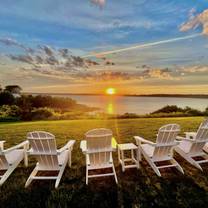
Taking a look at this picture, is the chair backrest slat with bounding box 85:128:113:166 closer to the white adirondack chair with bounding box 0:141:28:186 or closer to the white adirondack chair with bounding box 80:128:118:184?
the white adirondack chair with bounding box 80:128:118:184

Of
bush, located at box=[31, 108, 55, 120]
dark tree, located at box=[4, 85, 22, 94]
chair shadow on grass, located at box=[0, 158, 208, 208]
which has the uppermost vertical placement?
dark tree, located at box=[4, 85, 22, 94]

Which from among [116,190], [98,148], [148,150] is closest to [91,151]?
[98,148]

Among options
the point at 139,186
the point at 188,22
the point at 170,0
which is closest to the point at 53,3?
the point at 170,0

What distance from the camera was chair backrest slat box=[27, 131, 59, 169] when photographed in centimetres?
308

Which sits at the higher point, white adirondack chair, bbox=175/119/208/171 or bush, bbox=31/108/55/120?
white adirondack chair, bbox=175/119/208/171

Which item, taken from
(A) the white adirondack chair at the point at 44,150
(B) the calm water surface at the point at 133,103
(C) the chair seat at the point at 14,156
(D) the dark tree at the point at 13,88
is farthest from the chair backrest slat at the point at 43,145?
(D) the dark tree at the point at 13,88

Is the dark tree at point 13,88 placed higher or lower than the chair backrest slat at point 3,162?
higher

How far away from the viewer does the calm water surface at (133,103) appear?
11.8m

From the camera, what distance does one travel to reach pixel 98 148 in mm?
3236

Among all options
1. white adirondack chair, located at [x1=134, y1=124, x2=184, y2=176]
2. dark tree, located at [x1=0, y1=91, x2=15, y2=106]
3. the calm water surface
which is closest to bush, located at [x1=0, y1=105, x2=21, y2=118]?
dark tree, located at [x1=0, y1=91, x2=15, y2=106]

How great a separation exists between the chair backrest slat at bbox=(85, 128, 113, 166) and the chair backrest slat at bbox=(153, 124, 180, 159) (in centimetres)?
87

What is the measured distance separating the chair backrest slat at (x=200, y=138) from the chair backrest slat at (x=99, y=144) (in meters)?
1.72

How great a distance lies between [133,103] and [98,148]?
912 cm

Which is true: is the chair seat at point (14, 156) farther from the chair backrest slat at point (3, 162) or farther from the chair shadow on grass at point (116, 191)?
the chair shadow on grass at point (116, 191)
